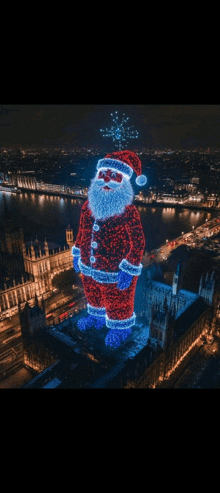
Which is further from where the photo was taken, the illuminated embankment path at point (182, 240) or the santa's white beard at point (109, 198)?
the illuminated embankment path at point (182, 240)

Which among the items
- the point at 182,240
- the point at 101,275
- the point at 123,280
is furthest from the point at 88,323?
the point at 182,240

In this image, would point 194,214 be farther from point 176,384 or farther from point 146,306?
point 176,384

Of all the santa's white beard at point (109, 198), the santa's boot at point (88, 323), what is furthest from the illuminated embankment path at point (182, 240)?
the santa's white beard at point (109, 198)

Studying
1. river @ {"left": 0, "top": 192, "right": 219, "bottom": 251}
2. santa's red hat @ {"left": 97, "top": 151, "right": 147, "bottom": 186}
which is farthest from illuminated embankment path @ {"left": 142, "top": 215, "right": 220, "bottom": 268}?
santa's red hat @ {"left": 97, "top": 151, "right": 147, "bottom": 186}

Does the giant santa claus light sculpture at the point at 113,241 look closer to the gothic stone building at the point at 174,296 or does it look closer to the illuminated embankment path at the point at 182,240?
the gothic stone building at the point at 174,296

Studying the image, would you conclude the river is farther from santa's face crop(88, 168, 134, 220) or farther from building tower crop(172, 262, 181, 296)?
santa's face crop(88, 168, 134, 220)

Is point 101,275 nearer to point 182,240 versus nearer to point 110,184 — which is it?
point 110,184

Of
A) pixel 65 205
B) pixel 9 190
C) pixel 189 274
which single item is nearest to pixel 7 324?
pixel 189 274
